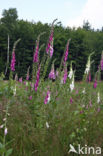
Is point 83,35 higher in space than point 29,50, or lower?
higher

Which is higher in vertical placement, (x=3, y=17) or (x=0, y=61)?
(x=3, y=17)

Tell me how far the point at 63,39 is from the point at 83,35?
14.5 feet

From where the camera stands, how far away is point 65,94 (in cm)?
525

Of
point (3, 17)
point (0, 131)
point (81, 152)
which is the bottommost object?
point (81, 152)

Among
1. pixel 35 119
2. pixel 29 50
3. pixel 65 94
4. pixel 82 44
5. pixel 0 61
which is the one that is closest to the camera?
pixel 35 119

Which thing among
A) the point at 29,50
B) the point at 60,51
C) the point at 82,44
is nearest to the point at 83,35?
the point at 82,44

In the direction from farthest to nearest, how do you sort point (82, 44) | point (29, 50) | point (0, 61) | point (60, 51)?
point (82, 44)
point (60, 51)
point (29, 50)
point (0, 61)

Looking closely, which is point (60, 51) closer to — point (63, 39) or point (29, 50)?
point (63, 39)

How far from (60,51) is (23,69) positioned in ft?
27.9

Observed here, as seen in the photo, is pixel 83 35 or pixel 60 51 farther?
pixel 83 35

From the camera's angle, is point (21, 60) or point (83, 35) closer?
point (21, 60)

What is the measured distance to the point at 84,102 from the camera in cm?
422

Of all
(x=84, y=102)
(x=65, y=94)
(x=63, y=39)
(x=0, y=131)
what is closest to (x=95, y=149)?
(x=84, y=102)

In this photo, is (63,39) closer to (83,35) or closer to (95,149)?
(83,35)
